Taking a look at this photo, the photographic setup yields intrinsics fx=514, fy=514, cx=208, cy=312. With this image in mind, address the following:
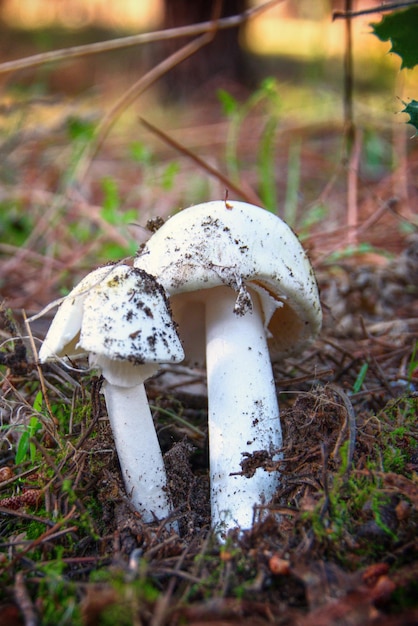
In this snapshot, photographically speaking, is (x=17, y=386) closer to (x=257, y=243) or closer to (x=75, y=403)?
(x=75, y=403)

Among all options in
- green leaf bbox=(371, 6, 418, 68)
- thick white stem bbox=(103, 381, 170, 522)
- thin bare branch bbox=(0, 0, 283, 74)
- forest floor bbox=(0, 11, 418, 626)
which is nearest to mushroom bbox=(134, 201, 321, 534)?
forest floor bbox=(0, 11, 418, 626)

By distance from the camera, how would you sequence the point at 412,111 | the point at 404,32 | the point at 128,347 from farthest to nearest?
the point at 404,32 → the point at 412,111 → the point at 128,347

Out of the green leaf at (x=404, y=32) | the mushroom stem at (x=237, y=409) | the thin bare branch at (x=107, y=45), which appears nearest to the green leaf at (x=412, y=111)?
the green leaf at (x=404, y=32)

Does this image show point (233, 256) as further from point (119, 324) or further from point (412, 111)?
point (412, 111)

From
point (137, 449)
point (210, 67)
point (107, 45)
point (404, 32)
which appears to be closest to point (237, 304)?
point (137, 449)

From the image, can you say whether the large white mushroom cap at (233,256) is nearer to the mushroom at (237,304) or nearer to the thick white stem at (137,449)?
the mushroom at (237,304)

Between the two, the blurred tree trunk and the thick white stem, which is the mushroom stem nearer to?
the thick white stem
